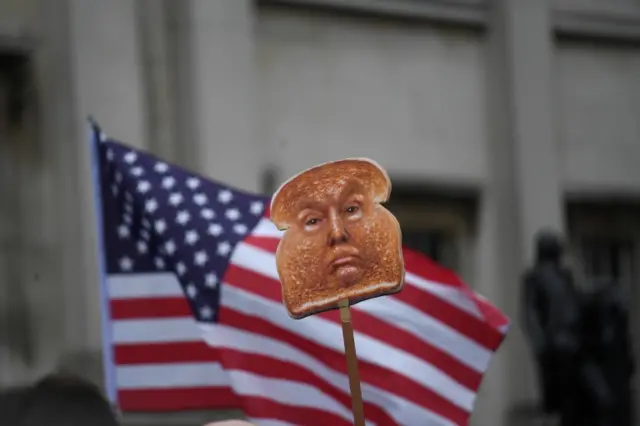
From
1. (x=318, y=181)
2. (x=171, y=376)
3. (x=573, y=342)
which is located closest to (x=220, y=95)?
(x=573, y=342)

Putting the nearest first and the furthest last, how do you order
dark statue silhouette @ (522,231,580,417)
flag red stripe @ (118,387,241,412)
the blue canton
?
the blue canton, flag red stripe @ (118,387,241,412), dark statue silhouette @ (522,231,580,417)

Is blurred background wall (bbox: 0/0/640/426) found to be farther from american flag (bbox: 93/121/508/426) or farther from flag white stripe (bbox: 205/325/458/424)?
flag white stripe (bbox: 205/325/458/424)

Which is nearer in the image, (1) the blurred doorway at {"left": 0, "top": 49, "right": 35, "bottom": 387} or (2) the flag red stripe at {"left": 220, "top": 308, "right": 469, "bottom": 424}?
(2) the flag red stripe at {"left": 220, "top": 308, "right": 469, "bottom": 424}

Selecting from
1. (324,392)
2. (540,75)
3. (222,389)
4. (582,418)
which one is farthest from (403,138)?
(324,392)

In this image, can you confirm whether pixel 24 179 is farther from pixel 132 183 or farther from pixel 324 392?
pixel 324 392

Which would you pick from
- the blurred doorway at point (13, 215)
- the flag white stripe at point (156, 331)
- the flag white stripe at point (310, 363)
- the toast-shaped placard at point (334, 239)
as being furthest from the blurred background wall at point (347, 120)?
the toast-shaped placard at point (334, 239)

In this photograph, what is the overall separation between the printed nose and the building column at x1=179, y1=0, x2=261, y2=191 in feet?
19.2

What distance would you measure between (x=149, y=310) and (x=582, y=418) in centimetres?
472

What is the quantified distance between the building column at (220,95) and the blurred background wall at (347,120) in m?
0.01

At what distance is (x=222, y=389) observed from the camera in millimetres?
5746

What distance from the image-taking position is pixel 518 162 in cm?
1157

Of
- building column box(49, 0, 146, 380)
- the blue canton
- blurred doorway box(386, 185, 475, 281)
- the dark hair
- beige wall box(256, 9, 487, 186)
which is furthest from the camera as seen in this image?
blurred doorway box(386, 185, 475, 281)

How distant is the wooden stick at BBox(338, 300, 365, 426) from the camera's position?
11.5 feet

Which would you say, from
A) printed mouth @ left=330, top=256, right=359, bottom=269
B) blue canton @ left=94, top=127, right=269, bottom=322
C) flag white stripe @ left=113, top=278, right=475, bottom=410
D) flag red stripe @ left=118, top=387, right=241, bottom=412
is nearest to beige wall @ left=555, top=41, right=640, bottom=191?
flag red stripe @ left=118, top=387, right=241, bottom=412
